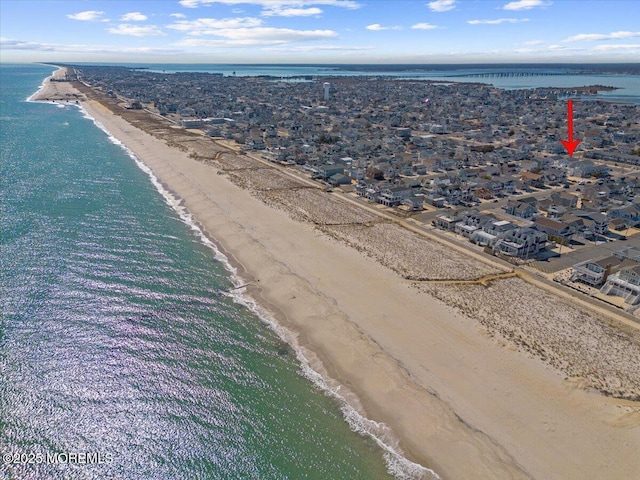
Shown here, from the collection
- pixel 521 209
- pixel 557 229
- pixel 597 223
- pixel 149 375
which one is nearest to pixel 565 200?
pixel 521 209

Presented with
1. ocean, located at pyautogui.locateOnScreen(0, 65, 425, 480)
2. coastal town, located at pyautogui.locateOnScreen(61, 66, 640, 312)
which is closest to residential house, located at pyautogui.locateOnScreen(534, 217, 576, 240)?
Result: coastal town, located at pyautogui.locateOnScreen(61, 66, 640, 312)

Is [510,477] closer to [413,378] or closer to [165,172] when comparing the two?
[413,378]

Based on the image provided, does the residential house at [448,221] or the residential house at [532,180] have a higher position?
the residential house at [532,180]

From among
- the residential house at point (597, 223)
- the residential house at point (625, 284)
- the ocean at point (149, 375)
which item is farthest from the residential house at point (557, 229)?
the ocean at point (149, 375)

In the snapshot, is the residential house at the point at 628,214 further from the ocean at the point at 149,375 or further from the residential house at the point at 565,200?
the ocean at the point at 149,375

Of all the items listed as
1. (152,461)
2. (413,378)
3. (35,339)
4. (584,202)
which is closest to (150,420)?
(152,461)

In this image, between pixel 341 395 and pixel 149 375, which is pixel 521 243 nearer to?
pixel 341 395

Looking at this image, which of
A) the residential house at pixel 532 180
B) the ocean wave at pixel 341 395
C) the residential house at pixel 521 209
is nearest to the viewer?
the ocean wave at pixel 341 395
